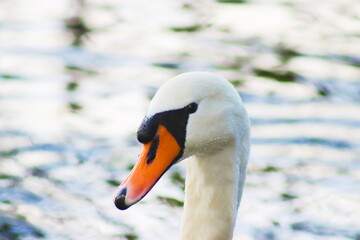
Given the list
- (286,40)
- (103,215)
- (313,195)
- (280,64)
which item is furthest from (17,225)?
(286,40)

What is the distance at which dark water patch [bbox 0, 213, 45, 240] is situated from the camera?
679cm

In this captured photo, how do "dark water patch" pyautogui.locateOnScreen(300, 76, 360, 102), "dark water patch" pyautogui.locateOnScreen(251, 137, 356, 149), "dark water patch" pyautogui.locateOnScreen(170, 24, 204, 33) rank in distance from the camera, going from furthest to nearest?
"dark water patch" pyautogui.locateOnScreen(170, 24, 204, 33), "dark water patch" pyautogui.locateOnScreen(300, 76, 360, 102), "dark water patch" pyautogui.locateOnScreen(251, 137, 356, 149)

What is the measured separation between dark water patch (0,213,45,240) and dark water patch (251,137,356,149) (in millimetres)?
1966

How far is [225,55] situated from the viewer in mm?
9727

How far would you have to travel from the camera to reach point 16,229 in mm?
6879

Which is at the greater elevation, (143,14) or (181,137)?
(181,137)

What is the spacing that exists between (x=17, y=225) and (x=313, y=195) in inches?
79.1

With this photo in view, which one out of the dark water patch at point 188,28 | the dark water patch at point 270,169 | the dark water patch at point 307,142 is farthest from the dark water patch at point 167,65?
the dark water patch at point 270,169

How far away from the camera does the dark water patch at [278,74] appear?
30.5 feet

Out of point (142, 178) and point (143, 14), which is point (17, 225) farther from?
point (143, 14)

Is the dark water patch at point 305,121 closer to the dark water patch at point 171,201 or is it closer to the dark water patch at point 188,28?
the dark water patch at point 171,201

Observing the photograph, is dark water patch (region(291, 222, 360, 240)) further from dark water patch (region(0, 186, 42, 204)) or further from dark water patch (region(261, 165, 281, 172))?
dark water patch (region(0, 186, 42, 204))

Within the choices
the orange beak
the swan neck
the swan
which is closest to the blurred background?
the swan neck

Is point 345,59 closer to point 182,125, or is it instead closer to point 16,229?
point 16,229
